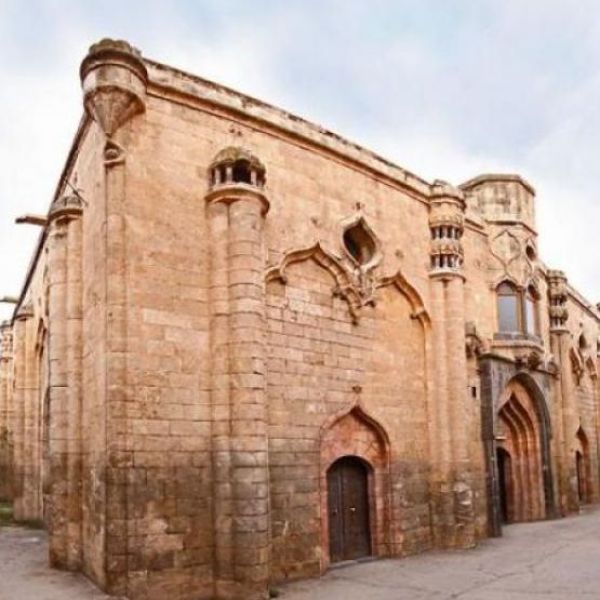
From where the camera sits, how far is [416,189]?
14539 millimetres

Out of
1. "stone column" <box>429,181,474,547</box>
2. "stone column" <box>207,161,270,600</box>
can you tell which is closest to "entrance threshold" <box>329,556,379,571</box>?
"stone column" <box>429,181,474,547</box>

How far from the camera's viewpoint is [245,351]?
10016 millimetres

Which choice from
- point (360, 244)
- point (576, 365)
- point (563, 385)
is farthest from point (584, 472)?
point (360, 244)

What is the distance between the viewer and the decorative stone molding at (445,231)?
48.1ft

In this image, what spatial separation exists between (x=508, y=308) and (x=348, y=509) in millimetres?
7293

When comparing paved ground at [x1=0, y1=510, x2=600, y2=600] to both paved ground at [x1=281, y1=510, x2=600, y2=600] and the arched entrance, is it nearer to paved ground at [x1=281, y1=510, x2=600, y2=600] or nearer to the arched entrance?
paved ground at [x1=281, y1=510, x2=600, y2=600]

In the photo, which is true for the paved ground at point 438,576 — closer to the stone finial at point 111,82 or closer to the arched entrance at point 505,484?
the arched entrance at point 505,484

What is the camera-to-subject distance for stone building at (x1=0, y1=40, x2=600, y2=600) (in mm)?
9531

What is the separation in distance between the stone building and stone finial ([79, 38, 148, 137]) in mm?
27

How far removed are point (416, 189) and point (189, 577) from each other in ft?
27.6

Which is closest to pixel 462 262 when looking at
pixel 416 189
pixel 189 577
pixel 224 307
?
pixel 416 189

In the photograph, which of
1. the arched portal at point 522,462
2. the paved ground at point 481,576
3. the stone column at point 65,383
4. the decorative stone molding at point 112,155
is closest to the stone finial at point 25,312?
the stone column at point 65,383

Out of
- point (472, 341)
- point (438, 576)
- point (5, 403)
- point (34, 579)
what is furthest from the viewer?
point (5, 403)

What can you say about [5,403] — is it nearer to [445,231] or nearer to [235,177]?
[445,231]
